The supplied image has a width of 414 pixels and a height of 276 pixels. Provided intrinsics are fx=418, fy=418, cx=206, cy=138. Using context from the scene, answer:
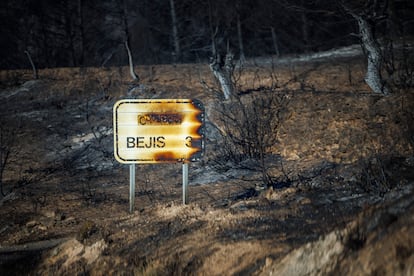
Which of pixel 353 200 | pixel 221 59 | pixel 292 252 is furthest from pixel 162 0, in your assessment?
pixel 292 252

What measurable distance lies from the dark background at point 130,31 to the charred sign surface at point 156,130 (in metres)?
25.5

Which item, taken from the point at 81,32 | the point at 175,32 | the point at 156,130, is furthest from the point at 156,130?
the point at 81,32

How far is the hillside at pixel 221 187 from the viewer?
4.30m

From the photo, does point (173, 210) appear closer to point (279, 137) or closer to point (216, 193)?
point (216, 193)

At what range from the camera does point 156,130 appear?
7.52 meters

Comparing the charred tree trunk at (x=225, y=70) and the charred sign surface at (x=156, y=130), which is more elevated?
the charred tree trunk at (x=225, y=70)

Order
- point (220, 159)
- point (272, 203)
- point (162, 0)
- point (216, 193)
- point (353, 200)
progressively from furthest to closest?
point (162, 0), point (220, 159), point (216, 193), point (272, 203), point (353, 200)

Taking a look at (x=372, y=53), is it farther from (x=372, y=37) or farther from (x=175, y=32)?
(x=175, y=32)

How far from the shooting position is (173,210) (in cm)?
752

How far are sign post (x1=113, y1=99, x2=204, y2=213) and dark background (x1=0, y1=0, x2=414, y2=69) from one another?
83.5 feet

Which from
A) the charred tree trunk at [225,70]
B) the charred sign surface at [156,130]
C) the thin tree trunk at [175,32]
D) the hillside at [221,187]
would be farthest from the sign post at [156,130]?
the thin tree trunk at [175,32]

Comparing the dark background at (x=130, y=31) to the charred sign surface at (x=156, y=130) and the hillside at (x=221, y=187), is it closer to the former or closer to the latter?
the hillside at (x=221, y=187)

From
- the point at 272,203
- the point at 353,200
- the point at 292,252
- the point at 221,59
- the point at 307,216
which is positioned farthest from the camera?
the point at 221,59

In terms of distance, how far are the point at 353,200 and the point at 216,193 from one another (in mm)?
3477
